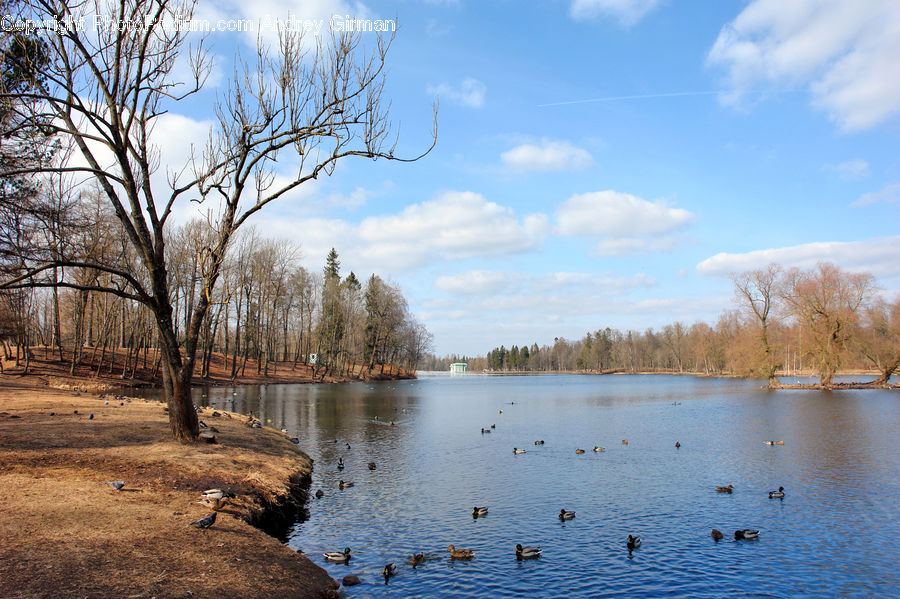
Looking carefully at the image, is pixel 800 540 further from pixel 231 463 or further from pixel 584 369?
pixel 584 369

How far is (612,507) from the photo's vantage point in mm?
15344

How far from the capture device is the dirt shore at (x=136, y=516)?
7.10m

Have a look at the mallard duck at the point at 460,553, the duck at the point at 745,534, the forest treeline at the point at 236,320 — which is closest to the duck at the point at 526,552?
the mallard duck at the point at 460,553

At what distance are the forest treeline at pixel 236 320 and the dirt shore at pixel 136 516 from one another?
13866 millimetres

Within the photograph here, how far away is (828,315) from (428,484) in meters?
59.6

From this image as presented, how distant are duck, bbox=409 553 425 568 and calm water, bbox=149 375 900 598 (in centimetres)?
18

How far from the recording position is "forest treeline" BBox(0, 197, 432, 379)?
42.8 metres

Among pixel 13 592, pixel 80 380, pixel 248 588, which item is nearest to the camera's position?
pixel 13 592

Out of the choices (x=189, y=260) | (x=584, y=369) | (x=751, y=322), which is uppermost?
(x=189, y=260)

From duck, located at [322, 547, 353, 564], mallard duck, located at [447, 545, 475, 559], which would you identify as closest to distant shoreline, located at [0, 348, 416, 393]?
duck, located at [322, 547, 353, 564]

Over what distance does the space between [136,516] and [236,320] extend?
5771cm

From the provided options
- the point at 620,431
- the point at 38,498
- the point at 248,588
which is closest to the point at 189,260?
the point at 620,431

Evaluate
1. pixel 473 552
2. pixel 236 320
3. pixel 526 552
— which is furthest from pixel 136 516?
pixel 236 320

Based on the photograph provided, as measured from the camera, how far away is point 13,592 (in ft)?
20.2
